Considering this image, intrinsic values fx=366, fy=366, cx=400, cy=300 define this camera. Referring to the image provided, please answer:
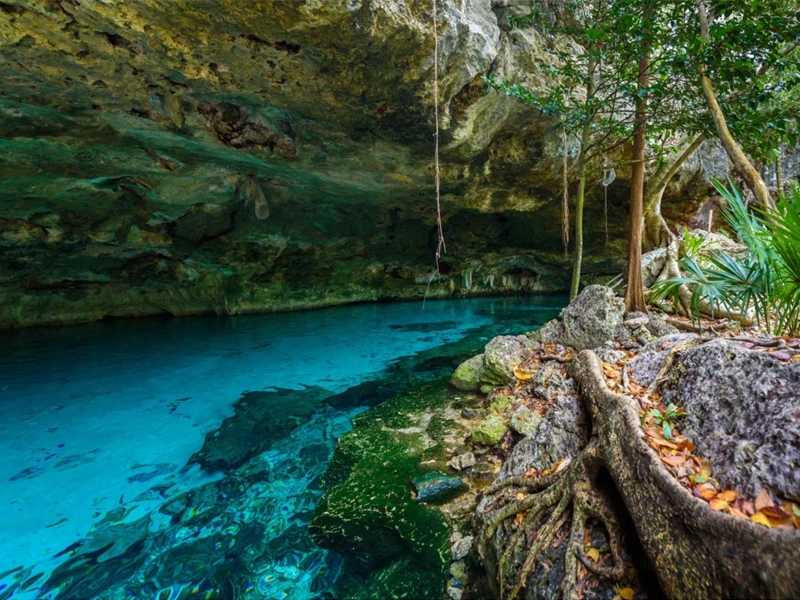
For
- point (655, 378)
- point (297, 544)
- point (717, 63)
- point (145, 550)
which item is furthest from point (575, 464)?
point (717, 63)

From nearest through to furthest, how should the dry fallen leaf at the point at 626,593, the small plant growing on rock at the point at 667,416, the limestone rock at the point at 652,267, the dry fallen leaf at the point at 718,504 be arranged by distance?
1. the dry fallen leaf at the point at 718,504
2. the dry fallen leaf at the point at 626,593
3. the small plant growing on rock at the point at 667,416
4. the limestone rock at the point at 652,267

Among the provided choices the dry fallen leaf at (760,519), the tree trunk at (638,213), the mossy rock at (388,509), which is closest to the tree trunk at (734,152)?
the tree trunk at (638,213)

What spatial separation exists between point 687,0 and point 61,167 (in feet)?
37.3

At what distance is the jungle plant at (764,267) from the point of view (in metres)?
2.52

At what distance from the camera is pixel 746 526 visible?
4.46ft

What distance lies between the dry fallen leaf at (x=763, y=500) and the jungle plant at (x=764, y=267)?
1.80m

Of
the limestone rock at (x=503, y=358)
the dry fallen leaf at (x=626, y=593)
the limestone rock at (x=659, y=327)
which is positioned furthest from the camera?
the limestone rock at (x=503, y=358)

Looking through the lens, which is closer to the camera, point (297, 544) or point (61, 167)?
point (297, 544)

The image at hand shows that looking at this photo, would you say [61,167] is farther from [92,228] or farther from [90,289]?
A: [90,289]

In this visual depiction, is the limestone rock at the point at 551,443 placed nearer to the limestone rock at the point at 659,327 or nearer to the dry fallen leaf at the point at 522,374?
the dry fallen leaf at the point at 522,374

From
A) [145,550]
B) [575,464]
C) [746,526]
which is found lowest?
[145,550]

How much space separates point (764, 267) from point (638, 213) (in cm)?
297

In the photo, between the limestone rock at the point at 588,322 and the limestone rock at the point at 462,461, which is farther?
the limestone rock at the point at 588,322

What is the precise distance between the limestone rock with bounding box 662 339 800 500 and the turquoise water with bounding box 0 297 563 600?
245 cm
